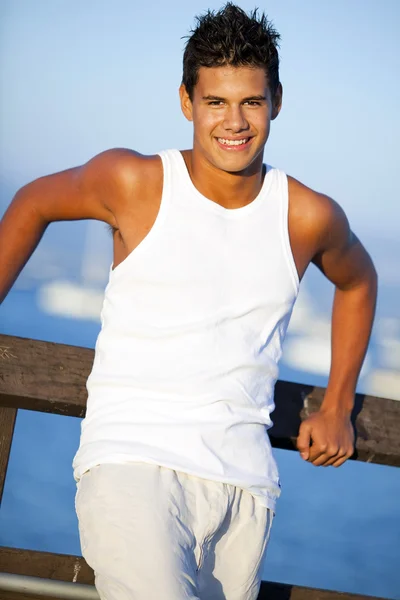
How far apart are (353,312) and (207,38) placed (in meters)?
0.57

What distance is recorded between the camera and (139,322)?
5.17 feet

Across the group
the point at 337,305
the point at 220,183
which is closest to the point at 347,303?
the point at 337,305

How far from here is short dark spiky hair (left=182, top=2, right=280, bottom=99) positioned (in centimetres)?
166

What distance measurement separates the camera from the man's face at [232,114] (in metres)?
1.66

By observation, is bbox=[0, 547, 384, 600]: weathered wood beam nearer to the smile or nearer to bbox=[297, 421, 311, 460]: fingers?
bbox=[297, 421, 311, 460]: fingers

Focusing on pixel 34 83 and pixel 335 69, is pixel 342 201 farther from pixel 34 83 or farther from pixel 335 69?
pixel 34 83

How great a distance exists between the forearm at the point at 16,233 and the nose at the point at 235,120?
13.5 inches

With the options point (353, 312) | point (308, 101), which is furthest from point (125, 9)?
point (353, 312)

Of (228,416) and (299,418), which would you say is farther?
(299,418)

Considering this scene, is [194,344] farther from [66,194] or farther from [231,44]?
[231,44]

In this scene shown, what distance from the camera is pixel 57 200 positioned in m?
1.66

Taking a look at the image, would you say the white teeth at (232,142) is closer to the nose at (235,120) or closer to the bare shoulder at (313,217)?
the nose at (235,120)

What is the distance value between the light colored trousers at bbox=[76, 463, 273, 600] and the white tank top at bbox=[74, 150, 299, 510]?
0.03 meters

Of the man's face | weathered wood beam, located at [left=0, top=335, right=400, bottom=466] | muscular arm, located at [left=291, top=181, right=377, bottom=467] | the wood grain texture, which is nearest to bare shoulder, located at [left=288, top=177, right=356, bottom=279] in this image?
muscular arm, located at [left=291, top=181, right=377, bottom=467]
